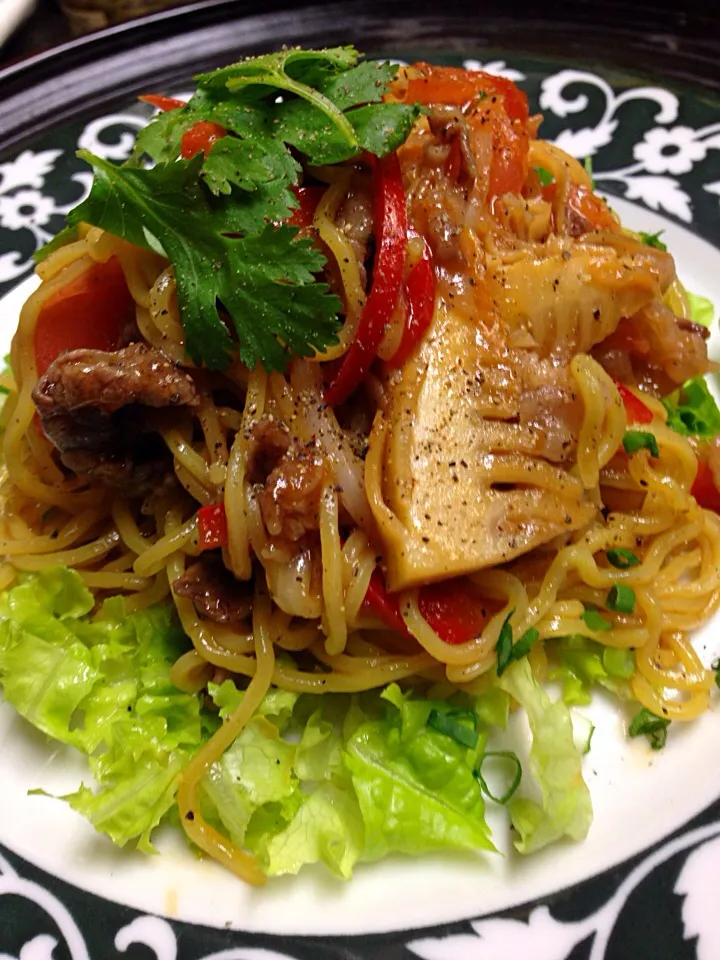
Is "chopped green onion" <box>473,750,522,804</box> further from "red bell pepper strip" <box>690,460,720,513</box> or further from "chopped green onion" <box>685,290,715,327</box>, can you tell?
"chopped green onion" <box>685,290,715,327</box>

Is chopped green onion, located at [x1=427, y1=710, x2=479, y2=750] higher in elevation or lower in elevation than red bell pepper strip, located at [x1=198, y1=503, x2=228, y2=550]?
lower

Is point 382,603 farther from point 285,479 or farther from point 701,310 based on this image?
point 701,310

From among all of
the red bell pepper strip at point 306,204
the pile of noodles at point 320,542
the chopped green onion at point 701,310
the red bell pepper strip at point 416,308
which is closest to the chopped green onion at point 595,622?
the pile of noodles at point 320,542

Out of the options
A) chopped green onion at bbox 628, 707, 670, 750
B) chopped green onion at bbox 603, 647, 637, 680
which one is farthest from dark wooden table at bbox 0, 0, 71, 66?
chopped green onion at bbox 628, 707, 670, 750

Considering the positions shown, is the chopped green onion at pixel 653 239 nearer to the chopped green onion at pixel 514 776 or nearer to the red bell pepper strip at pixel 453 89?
the red bell pepper strip at pixel 453 89

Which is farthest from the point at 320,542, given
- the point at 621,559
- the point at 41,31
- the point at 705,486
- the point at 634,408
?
the point at 41,31

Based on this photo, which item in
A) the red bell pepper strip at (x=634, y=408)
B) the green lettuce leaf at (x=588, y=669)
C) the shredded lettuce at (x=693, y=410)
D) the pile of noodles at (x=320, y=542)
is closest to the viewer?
the pile of noodles at (x=320, y=542)

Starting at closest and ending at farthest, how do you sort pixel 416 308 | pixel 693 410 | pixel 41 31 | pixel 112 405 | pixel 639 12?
pixel 112 405 < pixel 416 308 < pixel 693 410 < pixel 639 12 < pixel 41 31
